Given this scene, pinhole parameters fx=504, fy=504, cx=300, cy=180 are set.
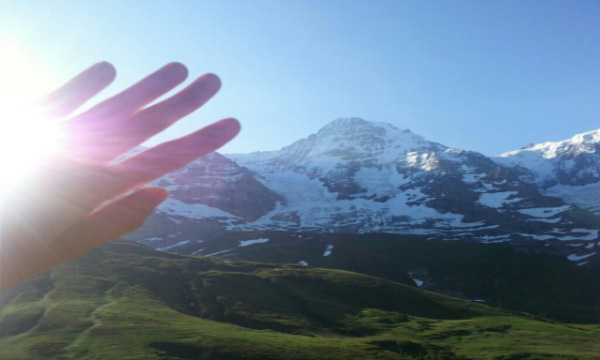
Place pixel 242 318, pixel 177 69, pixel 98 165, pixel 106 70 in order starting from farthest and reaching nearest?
1. pixel 242 318
2. pixel 98 165
3. pixel 177 69
4. pixel 106 70

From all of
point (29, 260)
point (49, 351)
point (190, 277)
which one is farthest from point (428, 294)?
point (29, 260)

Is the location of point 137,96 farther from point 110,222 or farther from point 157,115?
point 110,222

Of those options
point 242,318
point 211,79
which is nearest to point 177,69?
point 211,79

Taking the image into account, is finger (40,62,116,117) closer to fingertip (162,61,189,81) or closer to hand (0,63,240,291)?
hand (0,63,240,291)

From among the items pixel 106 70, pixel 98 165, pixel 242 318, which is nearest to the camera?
pixel 106 70

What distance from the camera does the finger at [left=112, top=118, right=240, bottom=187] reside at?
4.89m

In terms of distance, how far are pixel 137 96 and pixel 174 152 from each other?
2.10ft

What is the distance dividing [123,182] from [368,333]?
11496cm

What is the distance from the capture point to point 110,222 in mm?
5074

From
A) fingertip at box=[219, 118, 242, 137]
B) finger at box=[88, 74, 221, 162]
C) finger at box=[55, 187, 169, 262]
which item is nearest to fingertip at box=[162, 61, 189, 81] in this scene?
finger at box=[88, 74, 221, 162]

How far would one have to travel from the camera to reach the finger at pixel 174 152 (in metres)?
4.89

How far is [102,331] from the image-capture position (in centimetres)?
9338

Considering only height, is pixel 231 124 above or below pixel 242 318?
above

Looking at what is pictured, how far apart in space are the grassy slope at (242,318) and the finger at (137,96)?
8324cm
